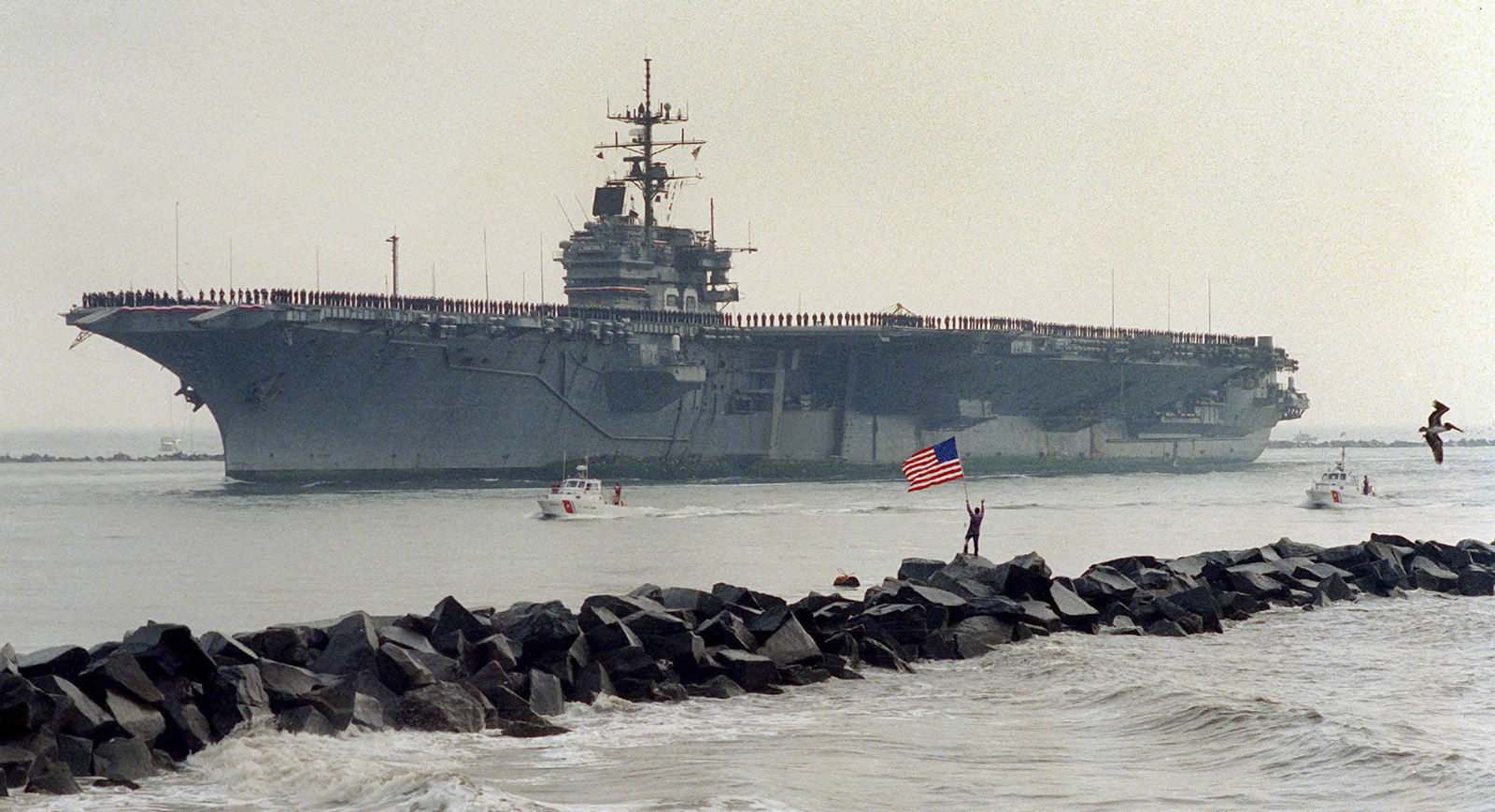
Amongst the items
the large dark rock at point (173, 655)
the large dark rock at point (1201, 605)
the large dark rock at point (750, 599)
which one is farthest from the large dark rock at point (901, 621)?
the large dark rock at point (173, 655)

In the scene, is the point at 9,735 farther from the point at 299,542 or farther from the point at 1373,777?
the point at 299,542

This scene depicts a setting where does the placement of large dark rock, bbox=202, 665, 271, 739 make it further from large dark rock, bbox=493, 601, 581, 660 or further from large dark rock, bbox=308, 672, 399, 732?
large dark rock, bbox=493, 601, 581, 660

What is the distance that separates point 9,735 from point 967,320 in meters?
38.3

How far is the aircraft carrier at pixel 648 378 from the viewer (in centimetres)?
3628

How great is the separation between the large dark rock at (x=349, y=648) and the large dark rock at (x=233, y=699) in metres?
0.80

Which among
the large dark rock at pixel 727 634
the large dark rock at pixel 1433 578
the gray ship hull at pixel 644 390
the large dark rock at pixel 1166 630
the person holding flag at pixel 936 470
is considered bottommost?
the large dark rock at pixel 1166 630

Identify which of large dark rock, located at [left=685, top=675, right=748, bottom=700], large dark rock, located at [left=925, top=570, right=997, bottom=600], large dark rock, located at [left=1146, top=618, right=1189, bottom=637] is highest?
large dark rock, located at [left=925, top=570, right=997, bottom=600]

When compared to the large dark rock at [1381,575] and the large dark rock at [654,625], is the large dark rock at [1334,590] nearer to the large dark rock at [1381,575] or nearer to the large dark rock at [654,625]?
the large dark rock at [1381,575]

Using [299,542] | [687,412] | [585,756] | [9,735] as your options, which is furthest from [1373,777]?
[687,412]

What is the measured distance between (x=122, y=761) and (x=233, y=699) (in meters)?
1.13

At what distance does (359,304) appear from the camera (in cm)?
3728

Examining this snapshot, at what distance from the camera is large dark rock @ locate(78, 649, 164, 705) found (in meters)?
10.2

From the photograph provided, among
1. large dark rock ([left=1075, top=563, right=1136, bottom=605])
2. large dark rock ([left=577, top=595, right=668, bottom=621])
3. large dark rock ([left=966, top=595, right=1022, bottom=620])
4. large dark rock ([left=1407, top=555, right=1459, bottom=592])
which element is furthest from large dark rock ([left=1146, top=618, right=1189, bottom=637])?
large dark rock ([left=1407, top=555, right=1459, bottom=592])

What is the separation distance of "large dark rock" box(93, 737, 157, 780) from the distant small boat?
3035 cm
